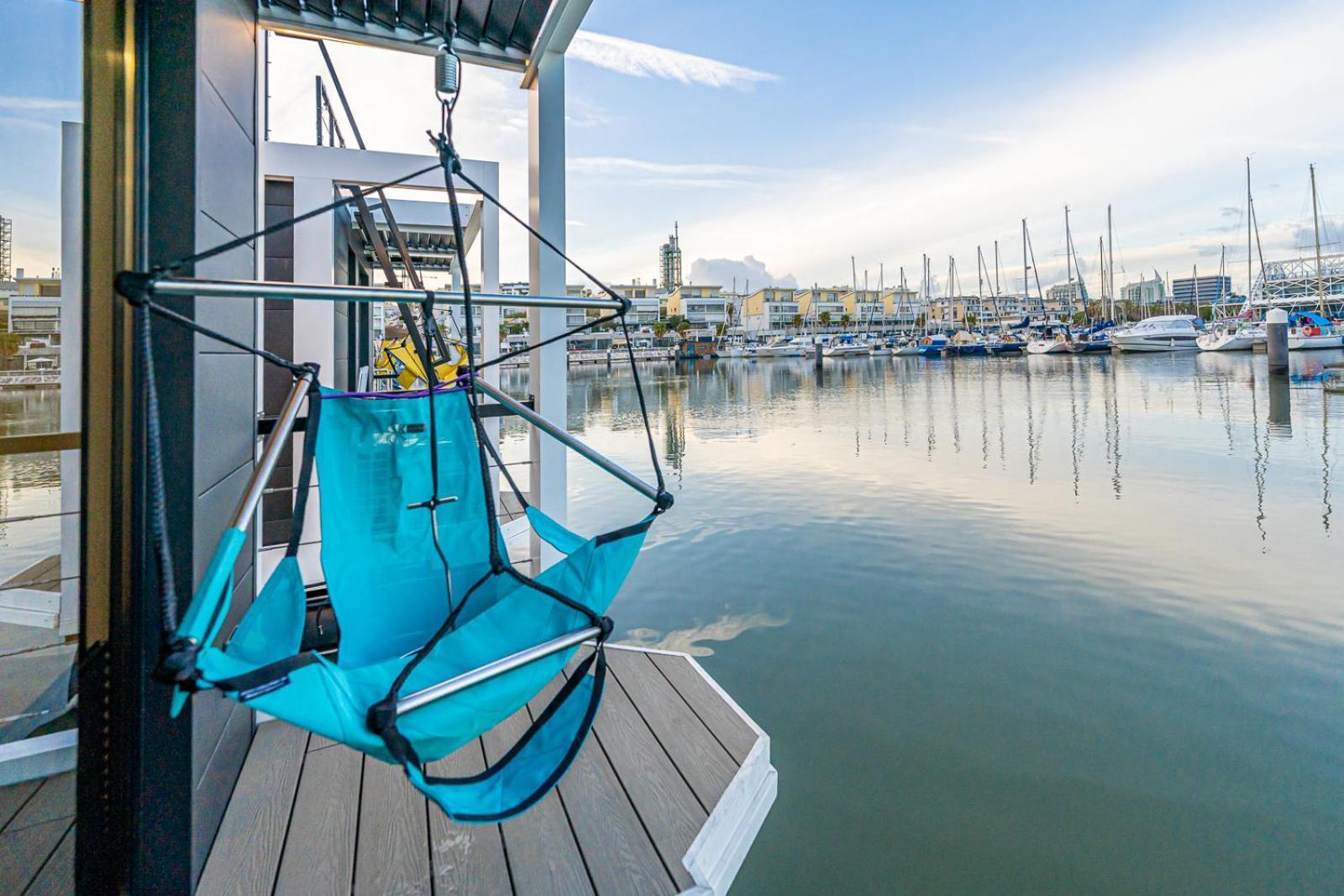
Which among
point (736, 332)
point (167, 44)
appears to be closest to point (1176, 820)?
point (167, 44)

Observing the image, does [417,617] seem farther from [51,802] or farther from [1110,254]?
[1110,254]

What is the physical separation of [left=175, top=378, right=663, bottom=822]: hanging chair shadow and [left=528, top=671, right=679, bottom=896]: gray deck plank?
25 cm

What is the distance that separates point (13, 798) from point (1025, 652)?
10.4 feet

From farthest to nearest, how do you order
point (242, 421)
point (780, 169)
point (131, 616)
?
point (780, 169) < point (242, 421) < point (131, 616)

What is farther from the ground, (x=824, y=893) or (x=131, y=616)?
(x=131, y=616)

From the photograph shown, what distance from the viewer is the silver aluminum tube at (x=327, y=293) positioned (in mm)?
919

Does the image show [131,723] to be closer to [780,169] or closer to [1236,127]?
[1236,127]

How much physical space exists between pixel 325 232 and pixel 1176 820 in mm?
4388

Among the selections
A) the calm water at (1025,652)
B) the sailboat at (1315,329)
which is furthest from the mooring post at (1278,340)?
the calm water at (1025,652)

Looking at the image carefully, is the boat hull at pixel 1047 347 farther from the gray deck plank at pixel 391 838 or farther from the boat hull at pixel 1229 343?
the gray deck plank at pixel 391 838

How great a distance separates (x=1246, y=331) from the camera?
1062 inches

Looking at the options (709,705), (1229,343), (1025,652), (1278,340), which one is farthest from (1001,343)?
(709,705)

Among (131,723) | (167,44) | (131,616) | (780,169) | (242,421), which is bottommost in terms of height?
(131,723)

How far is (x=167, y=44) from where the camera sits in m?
1.12
